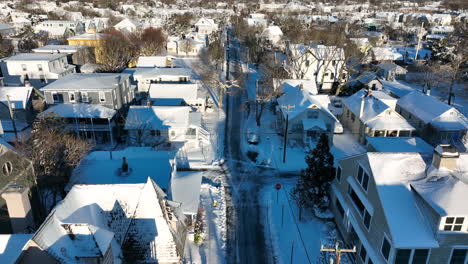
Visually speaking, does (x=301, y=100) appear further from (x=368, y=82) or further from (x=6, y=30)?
(x=6, y=30)

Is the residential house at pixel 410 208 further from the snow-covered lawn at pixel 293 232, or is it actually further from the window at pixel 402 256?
the snow-covered lawn at pixel 293 232

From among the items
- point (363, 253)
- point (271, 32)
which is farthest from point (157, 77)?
point (271, 32)

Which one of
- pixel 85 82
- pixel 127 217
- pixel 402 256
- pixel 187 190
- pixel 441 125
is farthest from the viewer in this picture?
pixel 85 82

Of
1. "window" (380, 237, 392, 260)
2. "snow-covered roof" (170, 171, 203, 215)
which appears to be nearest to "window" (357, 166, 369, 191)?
"window" (380, 237, 392, 260)

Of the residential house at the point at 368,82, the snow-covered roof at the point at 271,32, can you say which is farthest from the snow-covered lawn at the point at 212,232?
the snow-covered roof at the point at 271,32

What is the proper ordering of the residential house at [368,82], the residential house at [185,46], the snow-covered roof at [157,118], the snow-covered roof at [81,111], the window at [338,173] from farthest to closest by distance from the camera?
the residential house at [185,46]
the residential house at [368,82]
the snow-covered roof at [157,118]
the snow-covered roof at [81,111]
the window at [338,173]

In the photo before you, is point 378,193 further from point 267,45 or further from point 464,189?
point 267,45

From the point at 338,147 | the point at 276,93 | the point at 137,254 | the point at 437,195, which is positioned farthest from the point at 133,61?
the point at 437,195
